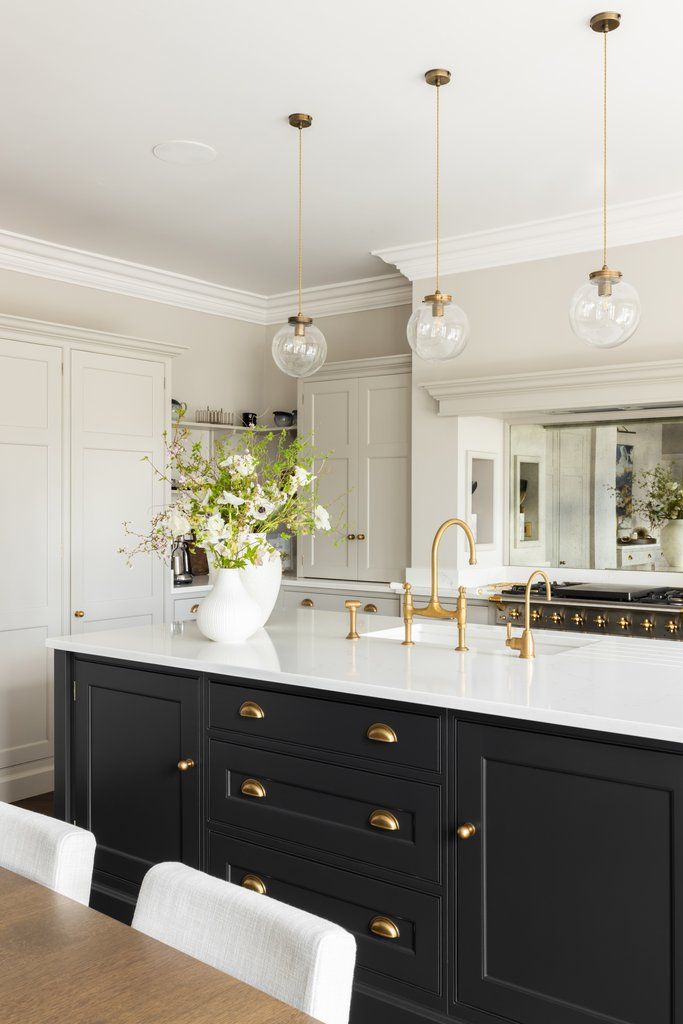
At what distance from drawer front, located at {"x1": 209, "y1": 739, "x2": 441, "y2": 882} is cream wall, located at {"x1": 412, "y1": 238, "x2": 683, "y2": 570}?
253 centimetres

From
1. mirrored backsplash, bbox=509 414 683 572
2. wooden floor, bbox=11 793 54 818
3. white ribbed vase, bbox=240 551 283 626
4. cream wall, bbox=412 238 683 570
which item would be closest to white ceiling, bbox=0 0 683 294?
cream wall, bbox=412 238 683 570

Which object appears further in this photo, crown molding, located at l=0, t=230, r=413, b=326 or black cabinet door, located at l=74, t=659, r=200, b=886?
crown molding, located at l=0, t=230, r=413, b=326

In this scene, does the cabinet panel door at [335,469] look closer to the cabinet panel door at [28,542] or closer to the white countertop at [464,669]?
the cabinet panel door at [28,542]

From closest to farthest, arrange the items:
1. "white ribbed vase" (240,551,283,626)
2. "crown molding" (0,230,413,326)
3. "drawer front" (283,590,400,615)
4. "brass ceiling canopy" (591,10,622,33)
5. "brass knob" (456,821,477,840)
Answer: "brass knob" (456,821,477,840) < "brass ceiling canopy" (591,10,622,33) < "white ribbed vase" (240,551,283,626) < "crown molding" (0,230,413,326) < "drawer front" (283,590,400,615)

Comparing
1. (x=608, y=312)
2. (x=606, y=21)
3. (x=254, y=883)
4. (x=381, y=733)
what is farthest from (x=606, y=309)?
(x=254, y=883)

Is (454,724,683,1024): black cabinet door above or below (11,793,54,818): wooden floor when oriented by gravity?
above

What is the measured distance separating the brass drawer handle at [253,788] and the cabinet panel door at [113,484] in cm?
228

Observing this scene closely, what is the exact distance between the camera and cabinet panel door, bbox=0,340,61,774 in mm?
4273

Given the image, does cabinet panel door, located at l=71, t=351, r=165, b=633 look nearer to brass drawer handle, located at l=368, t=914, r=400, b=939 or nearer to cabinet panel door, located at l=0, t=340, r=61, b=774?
cabinet panel door, located at l=0, t=340, r=61, b=774

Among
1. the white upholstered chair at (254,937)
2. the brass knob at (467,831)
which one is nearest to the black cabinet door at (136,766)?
the brass knob at (467,831)

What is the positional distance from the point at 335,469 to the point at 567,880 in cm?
374

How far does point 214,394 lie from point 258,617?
3303mm

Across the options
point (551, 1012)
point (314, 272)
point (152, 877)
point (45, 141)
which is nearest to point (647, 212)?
point (314, 272)

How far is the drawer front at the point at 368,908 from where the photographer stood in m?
2.16
